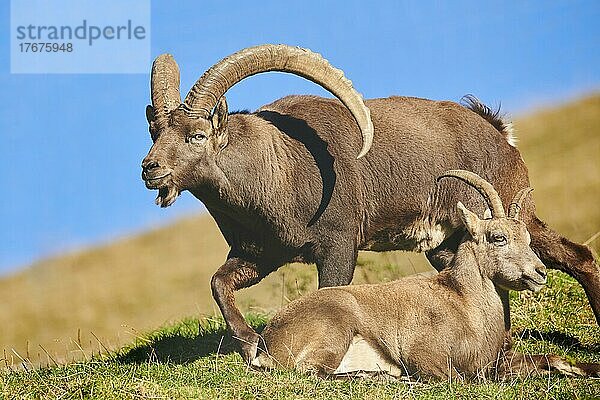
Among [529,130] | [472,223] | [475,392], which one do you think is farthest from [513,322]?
[529,130]

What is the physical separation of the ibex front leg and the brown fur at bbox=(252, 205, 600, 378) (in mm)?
472

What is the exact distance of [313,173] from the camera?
36.8 ft

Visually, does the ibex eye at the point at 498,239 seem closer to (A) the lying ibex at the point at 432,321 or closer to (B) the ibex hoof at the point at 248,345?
(A) the lying ibex at the point at 432,321

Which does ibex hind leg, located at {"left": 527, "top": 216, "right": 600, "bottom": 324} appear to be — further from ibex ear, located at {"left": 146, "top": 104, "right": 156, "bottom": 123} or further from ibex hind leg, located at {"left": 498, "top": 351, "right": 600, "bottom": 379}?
ibex ear, located at {"left": 146, "top": 104, "right": 156, "bottom": 123}

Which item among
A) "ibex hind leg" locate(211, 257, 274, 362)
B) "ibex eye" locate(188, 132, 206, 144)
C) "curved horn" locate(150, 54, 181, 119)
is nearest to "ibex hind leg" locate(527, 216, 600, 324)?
"ibex hind leg" locate(211, 257, 274, 362)

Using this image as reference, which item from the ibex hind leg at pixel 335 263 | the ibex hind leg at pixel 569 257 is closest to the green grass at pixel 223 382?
the ibex hind leg at pixel 569 257

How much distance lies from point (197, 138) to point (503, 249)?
3.39m

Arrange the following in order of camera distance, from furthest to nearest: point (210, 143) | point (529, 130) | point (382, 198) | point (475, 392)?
point (529, 130), point (382, 198), point (210, 143), point (475, 392)

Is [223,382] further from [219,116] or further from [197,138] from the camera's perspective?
[219,116]

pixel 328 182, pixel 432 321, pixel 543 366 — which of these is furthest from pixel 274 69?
pixel 543 366

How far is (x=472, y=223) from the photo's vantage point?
10305mm

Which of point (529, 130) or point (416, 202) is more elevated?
point (529, 130)

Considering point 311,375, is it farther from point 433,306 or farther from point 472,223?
point 472,223

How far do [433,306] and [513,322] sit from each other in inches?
140
